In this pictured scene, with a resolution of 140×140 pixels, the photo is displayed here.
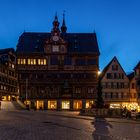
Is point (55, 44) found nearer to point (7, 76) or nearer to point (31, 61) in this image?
point (31, 61)

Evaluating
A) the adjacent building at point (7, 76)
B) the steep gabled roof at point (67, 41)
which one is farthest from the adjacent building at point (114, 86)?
the adjacent building at point (7, 76)

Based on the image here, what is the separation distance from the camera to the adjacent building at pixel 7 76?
289ft

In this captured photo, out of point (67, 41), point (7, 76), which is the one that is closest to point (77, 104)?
point (67, 41)

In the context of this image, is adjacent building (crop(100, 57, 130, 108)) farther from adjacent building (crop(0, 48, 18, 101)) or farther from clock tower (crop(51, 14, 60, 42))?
adjacent building (crop(0, 48, 18, 101))

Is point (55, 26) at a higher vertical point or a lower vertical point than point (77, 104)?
higher

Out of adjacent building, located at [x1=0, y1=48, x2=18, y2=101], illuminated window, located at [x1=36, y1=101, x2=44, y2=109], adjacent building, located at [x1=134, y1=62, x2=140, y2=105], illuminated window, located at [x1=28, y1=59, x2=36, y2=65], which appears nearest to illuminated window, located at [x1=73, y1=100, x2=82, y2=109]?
illuminated window, located at [x1=36, y1=101, x2=44, y2=109]

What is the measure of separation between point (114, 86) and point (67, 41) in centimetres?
1655

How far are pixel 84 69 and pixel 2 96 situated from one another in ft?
71.0

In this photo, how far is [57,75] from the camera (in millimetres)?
84438

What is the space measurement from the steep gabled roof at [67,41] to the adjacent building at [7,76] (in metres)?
7.42

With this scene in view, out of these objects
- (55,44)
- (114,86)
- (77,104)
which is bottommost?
(77,104)

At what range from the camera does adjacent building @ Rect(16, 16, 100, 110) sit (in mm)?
83875

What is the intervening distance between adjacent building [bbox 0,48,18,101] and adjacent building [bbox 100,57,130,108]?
2451 cm

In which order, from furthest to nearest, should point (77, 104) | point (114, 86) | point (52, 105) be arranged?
point (114, 86) → point (77, 104) → point (52, 105)
